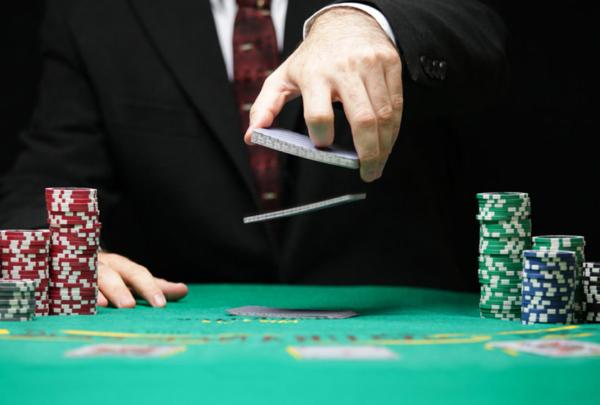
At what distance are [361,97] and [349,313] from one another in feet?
1.63

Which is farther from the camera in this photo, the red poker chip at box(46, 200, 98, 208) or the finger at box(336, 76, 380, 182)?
the red poker chip at box(46, 200, 98, 208)

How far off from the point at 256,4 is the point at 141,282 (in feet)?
4.92

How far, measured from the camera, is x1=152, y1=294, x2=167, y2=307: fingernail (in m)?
2.52

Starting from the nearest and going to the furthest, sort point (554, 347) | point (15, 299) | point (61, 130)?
point (554, 347) → point (15, 299) → point (61, 130)

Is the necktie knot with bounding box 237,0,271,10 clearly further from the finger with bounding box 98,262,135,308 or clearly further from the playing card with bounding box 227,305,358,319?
the playing card with bounding box 227,305,358,319

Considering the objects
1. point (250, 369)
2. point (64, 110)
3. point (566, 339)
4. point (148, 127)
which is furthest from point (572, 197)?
point (250, 369)

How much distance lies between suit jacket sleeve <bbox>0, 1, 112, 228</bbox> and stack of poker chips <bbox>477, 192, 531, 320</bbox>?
1838mm

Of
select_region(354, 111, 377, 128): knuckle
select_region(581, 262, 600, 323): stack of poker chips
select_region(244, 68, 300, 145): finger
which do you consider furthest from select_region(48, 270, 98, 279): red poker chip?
select_region(581, 262, 600, 323): stack of poker chips

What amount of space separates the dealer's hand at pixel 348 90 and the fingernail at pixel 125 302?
1.78 feet

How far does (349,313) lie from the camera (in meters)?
2.28

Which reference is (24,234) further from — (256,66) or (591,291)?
(256,66)

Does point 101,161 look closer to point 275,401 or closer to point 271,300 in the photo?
point 271,300

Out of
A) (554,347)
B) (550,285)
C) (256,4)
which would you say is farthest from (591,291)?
(256,4)

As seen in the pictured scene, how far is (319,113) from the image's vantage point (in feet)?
6.98
